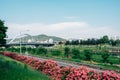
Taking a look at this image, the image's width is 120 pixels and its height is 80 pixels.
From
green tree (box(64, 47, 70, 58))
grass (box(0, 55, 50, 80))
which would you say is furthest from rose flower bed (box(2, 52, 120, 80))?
green tree (box(64, 47, 70, 58))

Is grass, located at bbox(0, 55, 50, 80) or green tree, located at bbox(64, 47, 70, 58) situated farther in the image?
green tree, located at bbox(64, 47, 70, 58)

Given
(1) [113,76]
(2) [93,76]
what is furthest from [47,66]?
(1) [113,76]

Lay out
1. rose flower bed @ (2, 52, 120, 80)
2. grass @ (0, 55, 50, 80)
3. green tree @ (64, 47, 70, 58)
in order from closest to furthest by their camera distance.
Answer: rose flower bed @ (2, 52, 120, 80) → grass @ (0, 55, 50, 80) → green tree @ (64, 47, 70, 58)

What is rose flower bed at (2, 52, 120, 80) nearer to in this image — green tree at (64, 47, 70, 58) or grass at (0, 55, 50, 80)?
grass at (0, 55, 50, 80)

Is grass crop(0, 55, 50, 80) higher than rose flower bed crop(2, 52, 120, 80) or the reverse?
the reverse

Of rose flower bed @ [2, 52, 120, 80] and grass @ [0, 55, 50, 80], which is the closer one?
rose flower bed @ [2, 52, 120, 80]

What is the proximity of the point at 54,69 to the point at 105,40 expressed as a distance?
12876cm

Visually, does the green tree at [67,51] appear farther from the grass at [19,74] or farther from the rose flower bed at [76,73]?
the grass at [19,74]

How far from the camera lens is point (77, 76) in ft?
63.8

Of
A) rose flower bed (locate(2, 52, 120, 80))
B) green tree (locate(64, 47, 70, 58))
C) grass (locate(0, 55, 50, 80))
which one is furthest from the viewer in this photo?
green tree (locate(64, 47, 70, 58))

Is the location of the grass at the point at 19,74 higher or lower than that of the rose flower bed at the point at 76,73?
lower

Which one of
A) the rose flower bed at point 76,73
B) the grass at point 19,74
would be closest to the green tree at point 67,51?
the rose flower bed at point 76,73

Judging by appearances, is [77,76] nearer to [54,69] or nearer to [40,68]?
[54,69]

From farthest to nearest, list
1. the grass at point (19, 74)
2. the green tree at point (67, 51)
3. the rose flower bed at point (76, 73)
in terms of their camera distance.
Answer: the green tree at point (67, 51) → the grass at point (19, 74) → the rose flower bed at point (76, 73)
